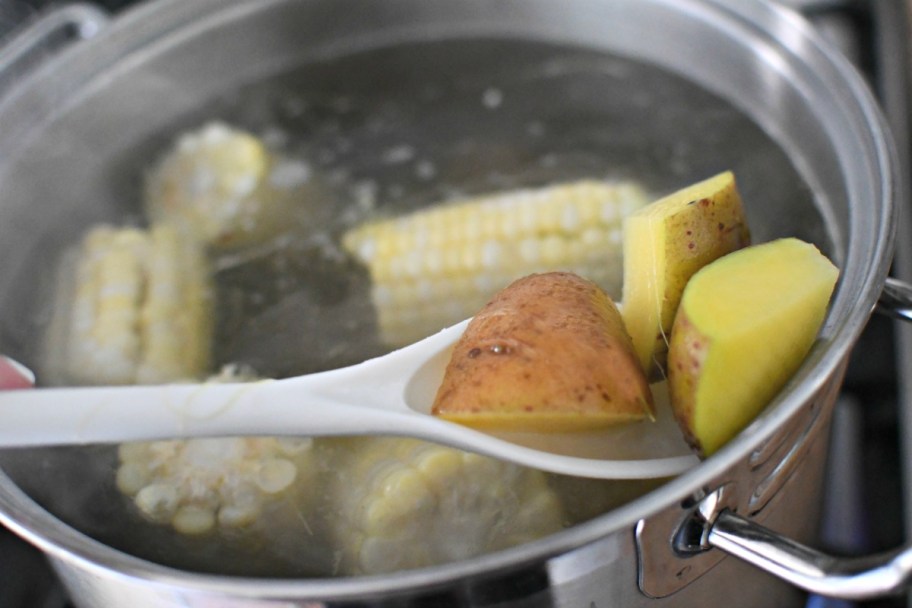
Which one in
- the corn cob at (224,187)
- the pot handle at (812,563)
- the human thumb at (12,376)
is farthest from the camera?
the corn cob at (224,187)

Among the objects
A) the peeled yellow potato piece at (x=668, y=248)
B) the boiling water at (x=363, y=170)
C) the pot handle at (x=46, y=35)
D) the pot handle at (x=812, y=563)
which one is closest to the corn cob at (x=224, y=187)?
the boiling water at (x=363, y=170)

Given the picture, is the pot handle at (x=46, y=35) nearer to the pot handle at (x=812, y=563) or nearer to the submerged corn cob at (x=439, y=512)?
the submerged corn cob at (x=439, y=512)

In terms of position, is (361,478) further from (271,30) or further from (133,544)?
(271,30)

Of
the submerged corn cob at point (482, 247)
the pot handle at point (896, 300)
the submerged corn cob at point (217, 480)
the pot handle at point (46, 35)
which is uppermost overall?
the pot handle at point (46, 35)

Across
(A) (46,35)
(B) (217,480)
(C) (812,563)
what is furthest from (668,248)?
(A) (46,35)

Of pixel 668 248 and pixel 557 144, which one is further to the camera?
pixel 557 144

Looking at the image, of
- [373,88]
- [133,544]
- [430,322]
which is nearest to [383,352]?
[430,322]

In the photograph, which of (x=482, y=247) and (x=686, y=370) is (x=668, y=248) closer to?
(x=686, y=370)
